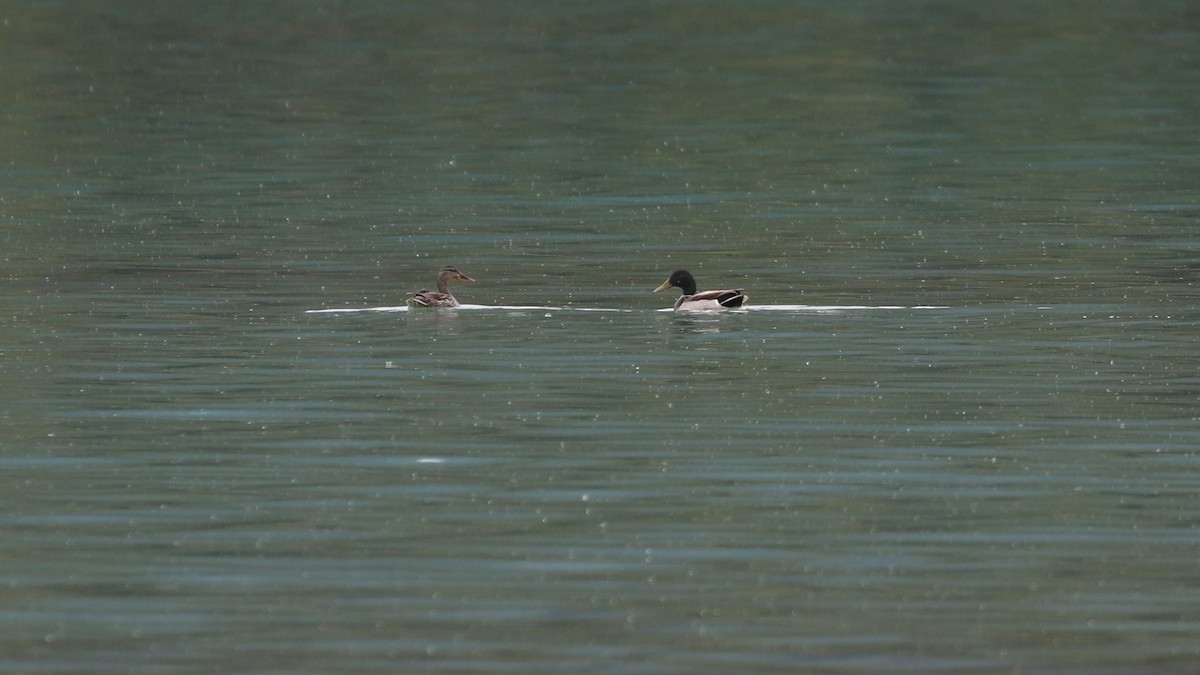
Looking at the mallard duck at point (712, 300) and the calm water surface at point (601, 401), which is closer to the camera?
the calm water surface at point (601, 401)

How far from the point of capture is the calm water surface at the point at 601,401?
12.9 meters

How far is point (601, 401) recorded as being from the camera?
64.5ft

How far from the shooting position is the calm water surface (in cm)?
1294

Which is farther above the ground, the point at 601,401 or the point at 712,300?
the point at 601,401

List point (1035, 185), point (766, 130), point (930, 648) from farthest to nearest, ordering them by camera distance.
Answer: point (766, 130) → point (1035, 185) → point (930, 648)

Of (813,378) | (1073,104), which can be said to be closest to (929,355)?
(813,378)

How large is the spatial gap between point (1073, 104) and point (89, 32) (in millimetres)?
37309

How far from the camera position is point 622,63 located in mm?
68375

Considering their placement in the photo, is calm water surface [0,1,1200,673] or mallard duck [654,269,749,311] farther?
mallard duck [654,269,749,311]

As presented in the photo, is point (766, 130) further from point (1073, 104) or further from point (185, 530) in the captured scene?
point (185, 530)

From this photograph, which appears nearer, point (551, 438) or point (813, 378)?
point (551, 438)

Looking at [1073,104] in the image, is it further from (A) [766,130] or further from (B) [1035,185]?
(B) [1035,185]

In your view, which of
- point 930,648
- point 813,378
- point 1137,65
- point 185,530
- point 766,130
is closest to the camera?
point 930,648

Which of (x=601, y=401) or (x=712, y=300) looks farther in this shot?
(x=712, y=300)
